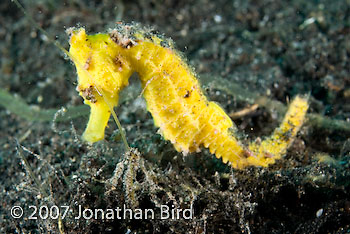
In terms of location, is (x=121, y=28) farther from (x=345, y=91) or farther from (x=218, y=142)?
(x=345, y=91)

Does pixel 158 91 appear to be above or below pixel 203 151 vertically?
above

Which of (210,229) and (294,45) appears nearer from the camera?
(210,229)

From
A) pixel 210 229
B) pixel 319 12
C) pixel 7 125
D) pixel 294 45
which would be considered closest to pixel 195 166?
pixel 210 229

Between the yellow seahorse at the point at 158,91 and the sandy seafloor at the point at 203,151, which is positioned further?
the sandy seafloor at the point at 203,151

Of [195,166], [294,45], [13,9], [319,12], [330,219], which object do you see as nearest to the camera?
[330,219]
